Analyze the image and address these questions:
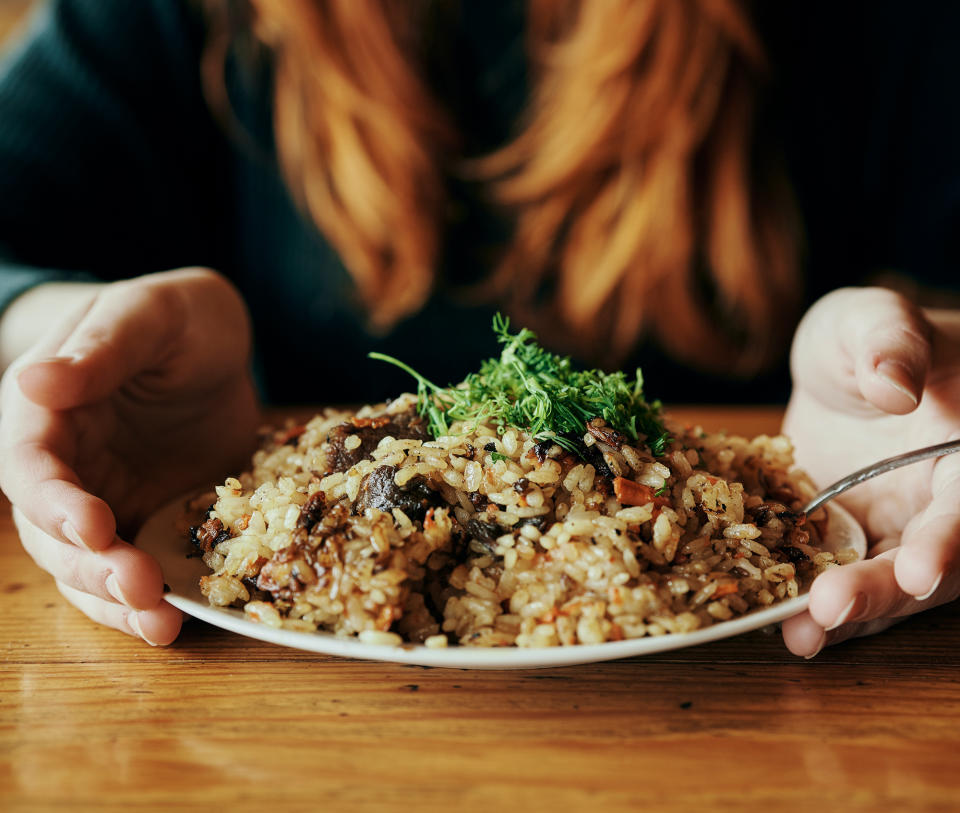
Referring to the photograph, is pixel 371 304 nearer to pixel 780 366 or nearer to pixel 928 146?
pixel 780 366

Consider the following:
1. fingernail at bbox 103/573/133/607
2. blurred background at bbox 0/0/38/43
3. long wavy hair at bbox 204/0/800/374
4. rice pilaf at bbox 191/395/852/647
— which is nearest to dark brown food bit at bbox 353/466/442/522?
rice pilaf at bbox 191/395/852/647

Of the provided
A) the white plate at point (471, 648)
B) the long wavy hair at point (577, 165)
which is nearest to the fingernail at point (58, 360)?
the white plate at point (471, 648)

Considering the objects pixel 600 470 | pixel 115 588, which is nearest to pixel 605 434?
pixel 600 470

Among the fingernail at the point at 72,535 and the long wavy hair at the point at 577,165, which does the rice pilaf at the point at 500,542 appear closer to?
the fingernail at the point at 72,535

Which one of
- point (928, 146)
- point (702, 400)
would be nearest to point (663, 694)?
point (702, 400)

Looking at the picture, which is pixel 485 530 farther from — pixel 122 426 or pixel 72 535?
pixel 122 426

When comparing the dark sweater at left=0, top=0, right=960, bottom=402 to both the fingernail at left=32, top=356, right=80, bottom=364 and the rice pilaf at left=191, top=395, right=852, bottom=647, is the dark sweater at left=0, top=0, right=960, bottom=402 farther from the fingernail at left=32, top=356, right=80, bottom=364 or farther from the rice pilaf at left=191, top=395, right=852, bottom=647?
the rice pilaf at left=191, top=395, right=852, bottom=647

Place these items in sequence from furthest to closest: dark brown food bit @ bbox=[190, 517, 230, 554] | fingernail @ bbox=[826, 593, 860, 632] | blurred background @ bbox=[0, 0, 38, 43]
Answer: blurred background @ bbox=[0, 0, 38, 43] < dark brown food bit @ bbox=[190, 517, 230, 554] < fingernail @ bbox=[826, 593, 860, 632]
